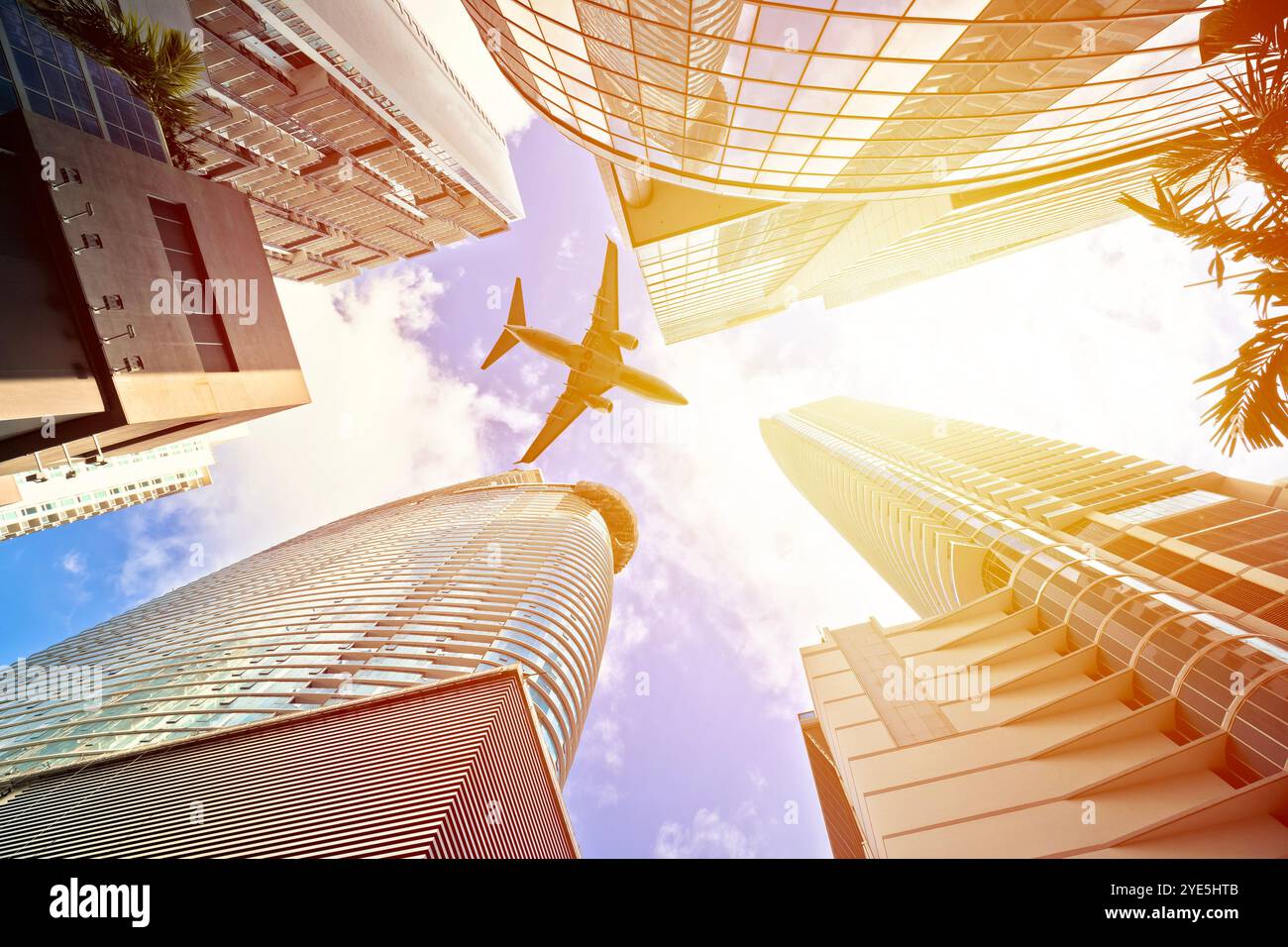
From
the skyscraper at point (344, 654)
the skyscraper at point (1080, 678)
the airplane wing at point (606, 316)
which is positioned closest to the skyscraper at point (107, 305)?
the skyscraper at point (344, 654)

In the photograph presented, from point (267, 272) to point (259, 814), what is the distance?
52.0ft

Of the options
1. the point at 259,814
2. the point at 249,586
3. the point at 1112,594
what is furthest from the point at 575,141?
the point at 249,586

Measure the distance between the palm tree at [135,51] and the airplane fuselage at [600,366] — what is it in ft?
46.0

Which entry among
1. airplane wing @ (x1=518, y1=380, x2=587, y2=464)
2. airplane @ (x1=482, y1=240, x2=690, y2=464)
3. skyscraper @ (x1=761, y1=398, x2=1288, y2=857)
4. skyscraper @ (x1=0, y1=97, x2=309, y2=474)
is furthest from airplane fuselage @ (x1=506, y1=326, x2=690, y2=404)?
skyscraper @ (x1=761, y1=398, x2=1288, y2=857)

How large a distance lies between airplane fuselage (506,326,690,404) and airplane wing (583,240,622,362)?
43cm

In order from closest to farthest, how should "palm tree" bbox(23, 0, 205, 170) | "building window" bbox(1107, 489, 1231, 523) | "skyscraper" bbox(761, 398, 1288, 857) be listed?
"palm tree" bbox(23, 0, 205, 170) < "skyscraper" bbox(761, 398, 1288, 857) < "building window" bbox(1107, 489, 1231, 523)

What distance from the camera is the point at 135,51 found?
32.7ft

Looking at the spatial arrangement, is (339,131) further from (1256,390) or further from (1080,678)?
(1080,678)

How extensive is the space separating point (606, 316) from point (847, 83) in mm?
14729

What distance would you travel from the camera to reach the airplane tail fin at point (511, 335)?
2870 centimetres

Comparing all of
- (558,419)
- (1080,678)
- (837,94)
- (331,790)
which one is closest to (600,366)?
(558,419)

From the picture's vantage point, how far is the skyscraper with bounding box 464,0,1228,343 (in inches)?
368

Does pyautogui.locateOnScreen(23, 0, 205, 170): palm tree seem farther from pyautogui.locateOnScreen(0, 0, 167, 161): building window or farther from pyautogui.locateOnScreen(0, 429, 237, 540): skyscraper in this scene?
pyautogui.locateOnScreen(0, 429, 237, 540): skyscraper
